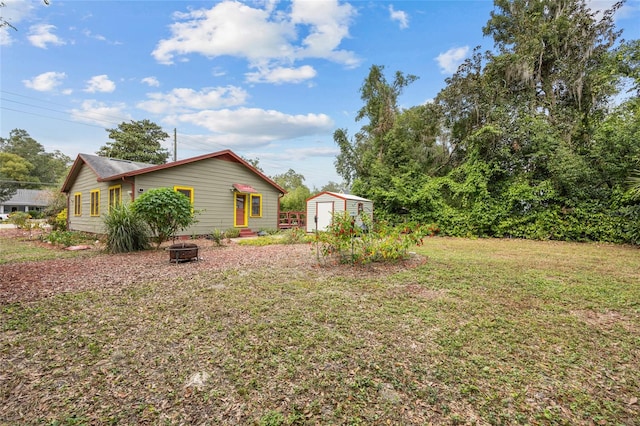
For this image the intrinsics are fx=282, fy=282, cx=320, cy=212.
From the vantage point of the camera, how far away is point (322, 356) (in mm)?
2449

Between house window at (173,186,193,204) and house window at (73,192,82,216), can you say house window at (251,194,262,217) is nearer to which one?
house window at (173,186,193,204)

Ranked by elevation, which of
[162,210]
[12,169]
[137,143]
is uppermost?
[137,143]

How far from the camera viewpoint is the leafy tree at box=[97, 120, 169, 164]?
26.0 m

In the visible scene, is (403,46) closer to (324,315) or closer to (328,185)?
(324,315)

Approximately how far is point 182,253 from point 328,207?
8891 millimetres

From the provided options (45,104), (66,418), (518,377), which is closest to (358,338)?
(518,377)

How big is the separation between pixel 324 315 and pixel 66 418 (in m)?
2.28

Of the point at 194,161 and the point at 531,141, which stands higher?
the point at 531,141

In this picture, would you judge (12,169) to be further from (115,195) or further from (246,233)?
(246,233)

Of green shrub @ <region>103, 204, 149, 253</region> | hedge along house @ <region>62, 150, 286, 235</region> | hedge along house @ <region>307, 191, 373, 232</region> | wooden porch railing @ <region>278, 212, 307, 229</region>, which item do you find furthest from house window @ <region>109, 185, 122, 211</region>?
hedge along house @ <region>307, 191, 373, 232</region>

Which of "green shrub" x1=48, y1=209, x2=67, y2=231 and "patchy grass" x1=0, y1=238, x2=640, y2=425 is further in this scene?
"green shrub" x1=48, y1=209, x2=67, y2=231

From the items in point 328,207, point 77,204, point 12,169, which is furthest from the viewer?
point 12,169

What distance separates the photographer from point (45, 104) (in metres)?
20.2

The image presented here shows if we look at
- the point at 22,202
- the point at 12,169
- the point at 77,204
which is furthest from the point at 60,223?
the point at 12,169
